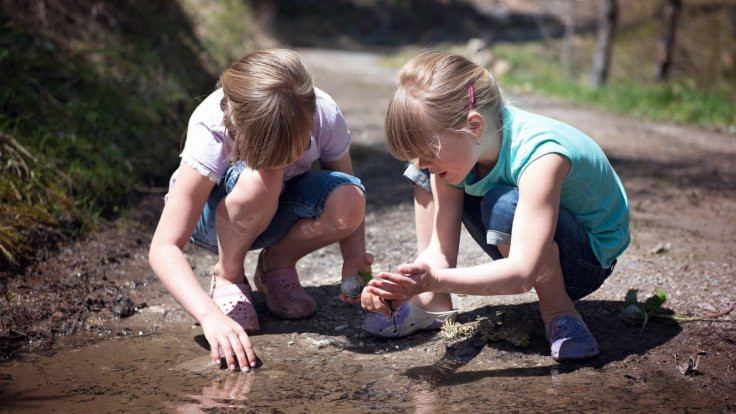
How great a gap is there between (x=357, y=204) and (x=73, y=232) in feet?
4.74

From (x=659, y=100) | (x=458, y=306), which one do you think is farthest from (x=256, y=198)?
(x=659, y=100)

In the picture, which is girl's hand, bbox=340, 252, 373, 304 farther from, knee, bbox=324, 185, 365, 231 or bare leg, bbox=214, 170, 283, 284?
bare leg, bbox=214, 170, 283, 284

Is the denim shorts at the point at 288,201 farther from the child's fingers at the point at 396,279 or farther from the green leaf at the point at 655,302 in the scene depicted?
the green leaf at the point at 655,302

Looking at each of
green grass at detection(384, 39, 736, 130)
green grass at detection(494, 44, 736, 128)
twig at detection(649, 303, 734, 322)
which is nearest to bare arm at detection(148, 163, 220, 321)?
twig at detection(649, 303, 734, 322)

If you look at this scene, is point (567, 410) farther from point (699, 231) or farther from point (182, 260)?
point (699, 231)

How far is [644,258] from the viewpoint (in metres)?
3.39

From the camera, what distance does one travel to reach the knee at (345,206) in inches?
108

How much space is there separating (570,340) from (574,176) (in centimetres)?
51

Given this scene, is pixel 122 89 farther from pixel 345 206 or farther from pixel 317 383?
pixel 317 383

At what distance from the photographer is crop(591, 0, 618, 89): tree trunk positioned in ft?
35.2

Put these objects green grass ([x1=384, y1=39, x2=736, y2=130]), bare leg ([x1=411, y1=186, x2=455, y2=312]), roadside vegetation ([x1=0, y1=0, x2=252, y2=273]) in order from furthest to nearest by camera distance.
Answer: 1. green grass ([x1=384, y1=39, x2=736, y2=130])
2. roadside vegetation ([x1=0, y1=0, x2=252, y2=273])
3. bare leg ([x1=411, y1=186, x2=455, y2=312])

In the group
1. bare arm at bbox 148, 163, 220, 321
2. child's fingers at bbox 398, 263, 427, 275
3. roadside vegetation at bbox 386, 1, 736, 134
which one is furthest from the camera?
roadside vegetation at bbox 386, 1, 736, 134

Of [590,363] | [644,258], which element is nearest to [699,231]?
[644,258]

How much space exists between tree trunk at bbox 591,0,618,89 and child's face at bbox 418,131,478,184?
9261mm
